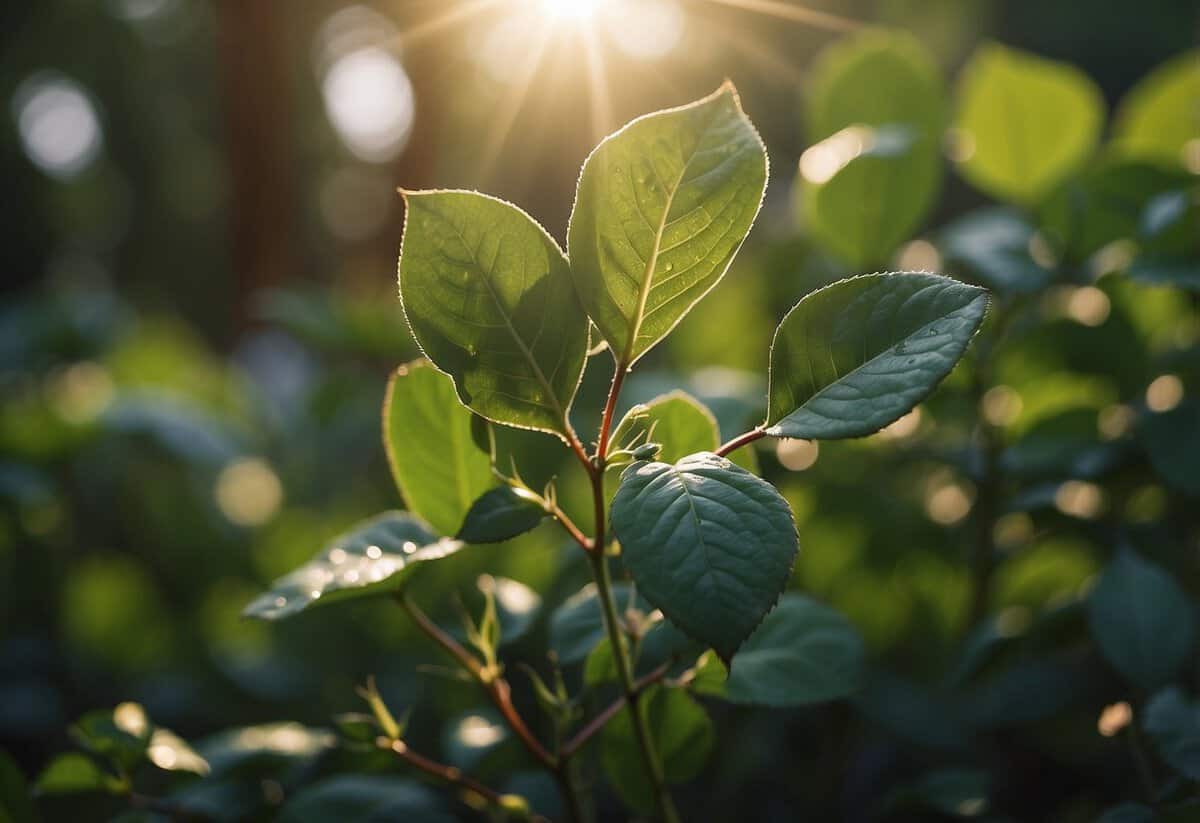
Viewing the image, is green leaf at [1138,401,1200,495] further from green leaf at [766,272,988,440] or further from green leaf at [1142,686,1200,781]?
green leaf at [766,272,988,440]

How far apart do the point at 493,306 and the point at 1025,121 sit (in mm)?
747

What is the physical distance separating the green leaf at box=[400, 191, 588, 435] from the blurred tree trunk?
3614mm

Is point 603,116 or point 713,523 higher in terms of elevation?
point 603,116

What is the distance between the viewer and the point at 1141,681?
668 millimetres

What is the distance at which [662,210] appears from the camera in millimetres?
427

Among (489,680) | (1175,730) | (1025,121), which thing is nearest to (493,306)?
(489,680)

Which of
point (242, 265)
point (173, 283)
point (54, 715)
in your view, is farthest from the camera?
point (173, 283)

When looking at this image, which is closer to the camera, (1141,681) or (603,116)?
(1141,681)

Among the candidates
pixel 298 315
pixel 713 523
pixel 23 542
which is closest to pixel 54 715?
pixel 23 542

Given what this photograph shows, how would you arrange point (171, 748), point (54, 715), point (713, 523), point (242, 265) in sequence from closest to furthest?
point (713, 523), point (171, 748), point (54, 715), point (242, 265)

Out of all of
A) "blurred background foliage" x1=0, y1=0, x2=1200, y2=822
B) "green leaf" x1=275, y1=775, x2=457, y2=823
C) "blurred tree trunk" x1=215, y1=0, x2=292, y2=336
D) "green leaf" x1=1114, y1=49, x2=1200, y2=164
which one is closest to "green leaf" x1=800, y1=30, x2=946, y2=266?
"blurred background foliage" x1=0, y1=0, x2=1200, y2=822

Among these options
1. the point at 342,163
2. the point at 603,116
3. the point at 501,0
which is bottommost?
the point at 342,163

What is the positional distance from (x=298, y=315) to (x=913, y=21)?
7.35 m

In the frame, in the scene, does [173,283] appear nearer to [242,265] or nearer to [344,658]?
[242,265]
